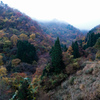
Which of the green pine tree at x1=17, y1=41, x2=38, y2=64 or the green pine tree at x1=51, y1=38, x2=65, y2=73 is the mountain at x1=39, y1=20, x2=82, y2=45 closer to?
the green pine tree at x1=17, y1=41, x2=38, y2=64

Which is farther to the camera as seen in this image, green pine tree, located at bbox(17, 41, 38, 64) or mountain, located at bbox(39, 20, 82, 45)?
mountain, located at bbox(39, 20, 82, 45)

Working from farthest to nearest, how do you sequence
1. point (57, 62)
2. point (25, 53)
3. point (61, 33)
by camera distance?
1. point (61, 33)
2. point (25, 53)
3. point (57, 62)

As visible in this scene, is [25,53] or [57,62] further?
[25,53]

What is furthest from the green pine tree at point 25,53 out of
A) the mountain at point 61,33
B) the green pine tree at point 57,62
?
the mountain at point 61,33

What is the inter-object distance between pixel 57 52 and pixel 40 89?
19.3ft

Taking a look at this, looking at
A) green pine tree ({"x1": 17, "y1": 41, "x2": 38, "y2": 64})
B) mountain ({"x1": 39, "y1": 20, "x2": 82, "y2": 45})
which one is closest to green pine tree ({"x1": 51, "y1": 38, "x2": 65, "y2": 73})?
green pine tree ({"x1": 17, "y1": 41, "x2": 38, "y2": 64})

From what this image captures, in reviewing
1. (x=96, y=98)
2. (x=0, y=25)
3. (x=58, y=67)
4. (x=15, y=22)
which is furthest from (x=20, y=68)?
(x=15, y=22)

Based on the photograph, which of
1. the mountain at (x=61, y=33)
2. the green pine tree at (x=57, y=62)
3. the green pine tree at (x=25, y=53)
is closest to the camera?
the green pine tree at (x=57, y=62)

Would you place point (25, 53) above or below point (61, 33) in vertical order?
below

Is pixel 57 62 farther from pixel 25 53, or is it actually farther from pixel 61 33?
pixel 61 33

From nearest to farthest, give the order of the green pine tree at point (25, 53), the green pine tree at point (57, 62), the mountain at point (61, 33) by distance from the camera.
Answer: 1. the green pine tree at point (57, 62)
2. the green pine tree at point (25, 53)
3. the mountain at point (61, 33)

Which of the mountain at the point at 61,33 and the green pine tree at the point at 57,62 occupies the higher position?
the mountain at the point at 61,33

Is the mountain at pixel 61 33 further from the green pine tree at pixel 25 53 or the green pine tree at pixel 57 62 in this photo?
the green pine tree at pixel 57 62

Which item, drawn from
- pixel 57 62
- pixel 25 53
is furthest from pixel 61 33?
pixel 57 62
